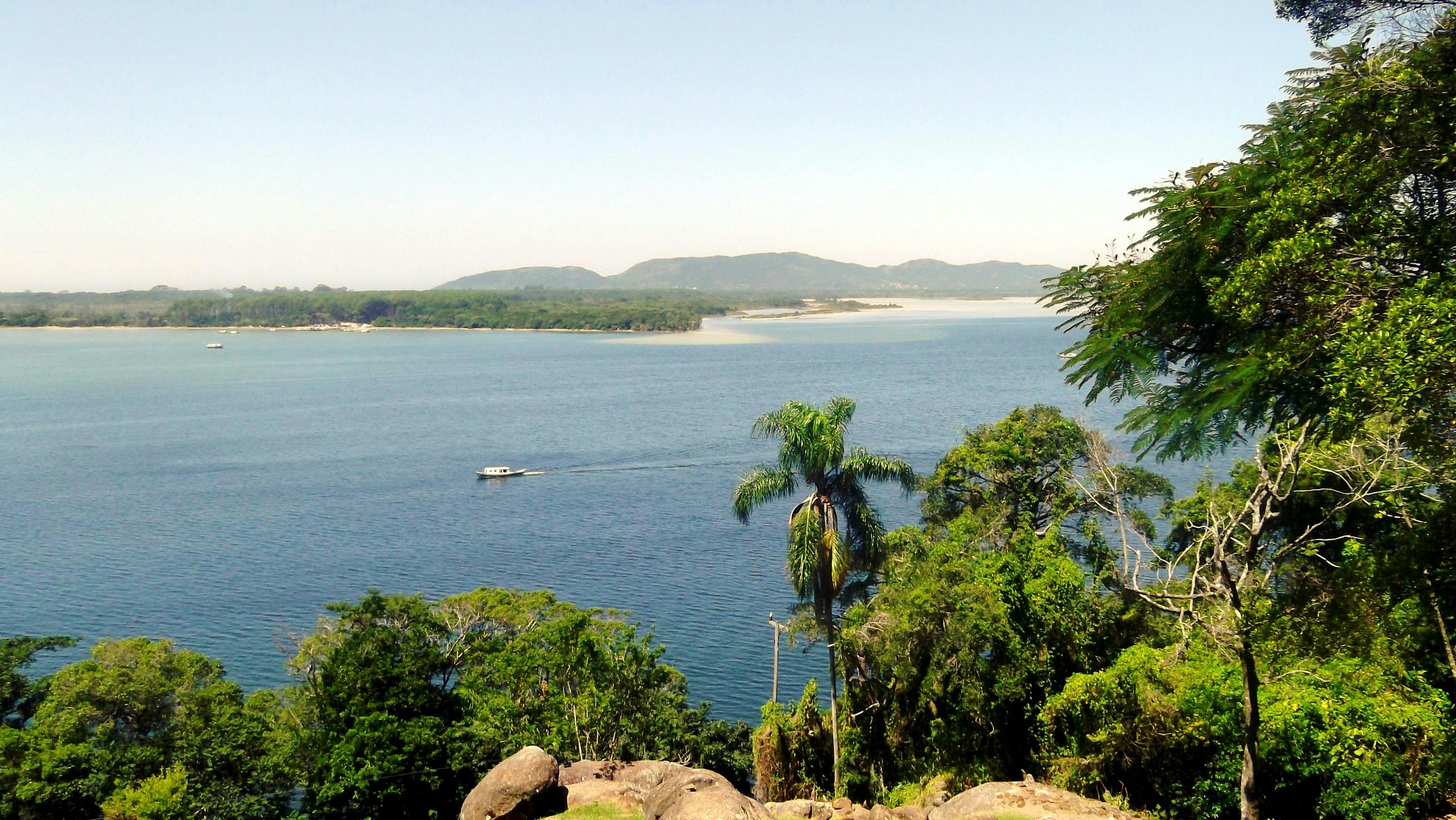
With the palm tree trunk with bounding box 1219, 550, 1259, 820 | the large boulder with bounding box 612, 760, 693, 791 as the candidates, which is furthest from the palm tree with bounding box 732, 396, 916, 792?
the palm tree trunk with bounding box 1219, 550, 1259, 820

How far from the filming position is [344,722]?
20.8m

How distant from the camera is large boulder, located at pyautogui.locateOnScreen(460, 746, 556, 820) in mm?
16750

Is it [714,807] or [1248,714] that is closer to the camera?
[1248,714]

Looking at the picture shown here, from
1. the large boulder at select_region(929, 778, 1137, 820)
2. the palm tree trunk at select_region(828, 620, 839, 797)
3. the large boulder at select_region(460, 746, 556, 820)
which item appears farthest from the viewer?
the palm tree trunk at select_region(828, 620, 839, 797)

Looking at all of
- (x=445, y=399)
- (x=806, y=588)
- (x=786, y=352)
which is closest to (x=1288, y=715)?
(x=806, y=588)

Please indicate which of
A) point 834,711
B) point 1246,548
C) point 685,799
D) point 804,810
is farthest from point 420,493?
point 1246,548

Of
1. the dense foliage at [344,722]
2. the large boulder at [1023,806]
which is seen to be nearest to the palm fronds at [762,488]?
the dense foliage at [344,722]

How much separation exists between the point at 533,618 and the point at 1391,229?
71.4 ft

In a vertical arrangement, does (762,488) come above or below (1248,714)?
above

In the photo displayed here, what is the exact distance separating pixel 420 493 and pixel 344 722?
132ft

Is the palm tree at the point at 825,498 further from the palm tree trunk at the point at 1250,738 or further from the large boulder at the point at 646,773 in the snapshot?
the palm tree trunk at the point at 1250,738

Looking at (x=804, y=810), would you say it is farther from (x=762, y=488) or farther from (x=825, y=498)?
(x=762, y=488)

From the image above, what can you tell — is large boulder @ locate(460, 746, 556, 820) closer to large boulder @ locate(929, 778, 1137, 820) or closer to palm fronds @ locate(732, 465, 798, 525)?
large boulder @ locate(929, 778, 1137, 820)

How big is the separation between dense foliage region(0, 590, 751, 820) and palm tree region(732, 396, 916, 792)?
4.60m
